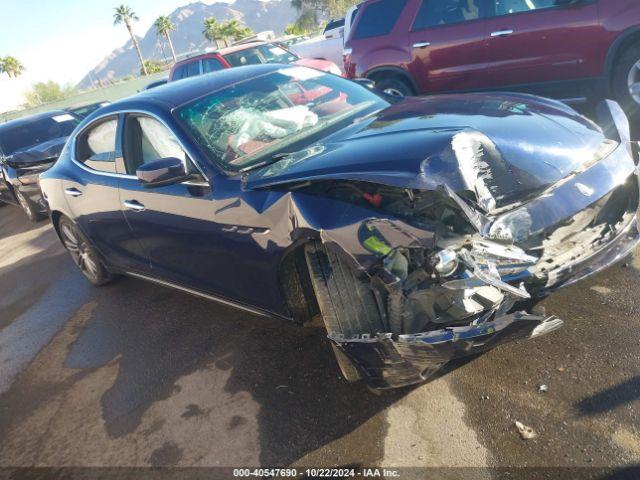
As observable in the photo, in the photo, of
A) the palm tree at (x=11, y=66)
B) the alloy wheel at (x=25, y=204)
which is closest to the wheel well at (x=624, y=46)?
the alloy wheel at (x=25, y=204)

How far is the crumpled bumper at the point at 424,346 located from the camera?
6.57ft

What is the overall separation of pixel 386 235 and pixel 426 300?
0.33 metres

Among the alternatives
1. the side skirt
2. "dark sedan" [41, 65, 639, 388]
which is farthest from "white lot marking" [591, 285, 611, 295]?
the side skirt

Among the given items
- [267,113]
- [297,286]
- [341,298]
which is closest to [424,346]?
[341,298]

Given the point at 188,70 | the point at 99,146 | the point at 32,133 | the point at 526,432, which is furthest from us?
the point at 188,70

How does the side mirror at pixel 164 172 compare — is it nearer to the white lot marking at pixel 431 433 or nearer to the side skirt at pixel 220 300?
the side skirt at pixel 220 300

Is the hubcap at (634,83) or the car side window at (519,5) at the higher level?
the car side window at (519,5)

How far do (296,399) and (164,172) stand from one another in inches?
58.9

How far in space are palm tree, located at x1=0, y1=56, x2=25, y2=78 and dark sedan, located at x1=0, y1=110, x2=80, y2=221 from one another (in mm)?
64958

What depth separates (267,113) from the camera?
3.38 metres

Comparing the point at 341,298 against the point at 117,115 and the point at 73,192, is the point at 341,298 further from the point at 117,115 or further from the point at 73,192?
the point at 73,192

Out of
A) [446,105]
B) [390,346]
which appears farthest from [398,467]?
[446,105]

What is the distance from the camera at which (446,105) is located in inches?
130

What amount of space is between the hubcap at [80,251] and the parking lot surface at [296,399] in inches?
33.8
